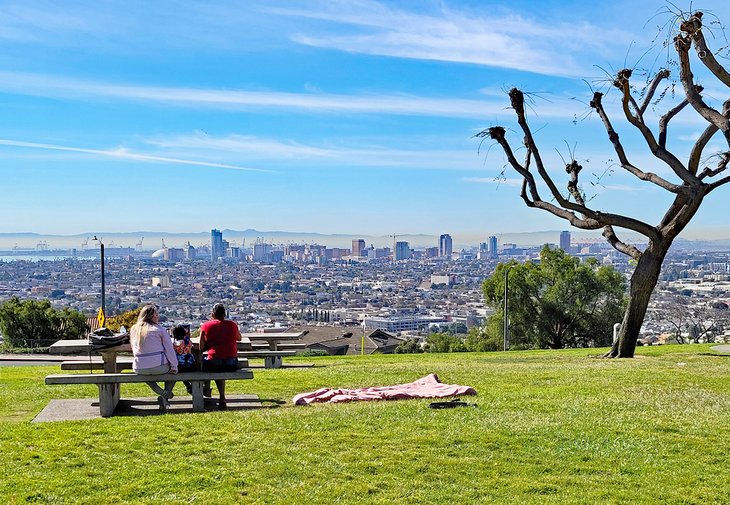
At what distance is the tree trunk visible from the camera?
1900 cm

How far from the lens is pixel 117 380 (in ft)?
31.7

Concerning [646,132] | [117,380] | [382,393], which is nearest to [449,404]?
[382,393]

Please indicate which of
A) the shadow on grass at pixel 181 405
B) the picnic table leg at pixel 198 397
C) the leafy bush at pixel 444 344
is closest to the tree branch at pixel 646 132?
the shadow on grass at pixel 181 405

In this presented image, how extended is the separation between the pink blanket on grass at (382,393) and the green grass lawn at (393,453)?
48cm

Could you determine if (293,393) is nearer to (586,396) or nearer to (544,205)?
(586,396)

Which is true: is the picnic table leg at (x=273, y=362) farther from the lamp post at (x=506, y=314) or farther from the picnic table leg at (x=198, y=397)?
the lamp post at (x=506, y=314)

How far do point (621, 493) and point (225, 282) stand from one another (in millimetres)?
124274

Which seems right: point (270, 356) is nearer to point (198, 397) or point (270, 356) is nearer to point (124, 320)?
point (198, 397)

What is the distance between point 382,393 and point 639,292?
10320 mm

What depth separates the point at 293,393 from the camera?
39.2ft

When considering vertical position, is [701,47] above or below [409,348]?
above

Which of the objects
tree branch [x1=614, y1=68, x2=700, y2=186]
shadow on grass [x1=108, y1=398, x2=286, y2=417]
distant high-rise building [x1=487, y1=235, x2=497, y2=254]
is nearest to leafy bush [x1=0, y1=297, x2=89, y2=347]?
tree branch [x1=614, y1=68, x2=700, y2=186]

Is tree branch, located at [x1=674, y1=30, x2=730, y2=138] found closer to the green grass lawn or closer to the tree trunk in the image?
the tree trunk

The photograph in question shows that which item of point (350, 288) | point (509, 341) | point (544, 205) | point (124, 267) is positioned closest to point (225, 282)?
point (350, 288)
